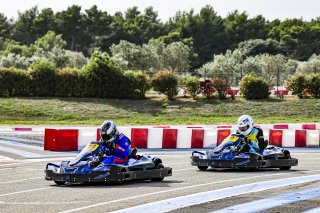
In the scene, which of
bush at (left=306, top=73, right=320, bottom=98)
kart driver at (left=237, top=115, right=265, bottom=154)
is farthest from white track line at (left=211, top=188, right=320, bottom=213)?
bush at (left=306, top=73, right=320, bottom=98)

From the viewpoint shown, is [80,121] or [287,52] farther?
[287,52]

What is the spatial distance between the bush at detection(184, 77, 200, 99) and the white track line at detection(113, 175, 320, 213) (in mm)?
31139

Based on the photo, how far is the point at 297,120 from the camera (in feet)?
137

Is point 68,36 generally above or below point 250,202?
above

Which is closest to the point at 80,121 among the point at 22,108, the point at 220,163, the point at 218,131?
the point at 22,108

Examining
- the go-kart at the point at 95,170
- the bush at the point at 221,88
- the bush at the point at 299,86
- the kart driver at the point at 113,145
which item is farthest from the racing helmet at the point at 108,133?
the bush at the point at 299,86

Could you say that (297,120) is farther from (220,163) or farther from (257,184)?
(257,184)

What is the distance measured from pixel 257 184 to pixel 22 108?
29.2 m

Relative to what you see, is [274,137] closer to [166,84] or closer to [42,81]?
[166,84]

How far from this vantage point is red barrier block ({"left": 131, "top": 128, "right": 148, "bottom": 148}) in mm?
25422

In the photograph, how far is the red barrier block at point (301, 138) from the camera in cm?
2752

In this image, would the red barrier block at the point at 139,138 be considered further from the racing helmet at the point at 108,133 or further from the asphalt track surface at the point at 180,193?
the racing helmet at the point at 108,133

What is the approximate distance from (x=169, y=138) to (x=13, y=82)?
845 inches

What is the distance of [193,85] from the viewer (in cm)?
4688
